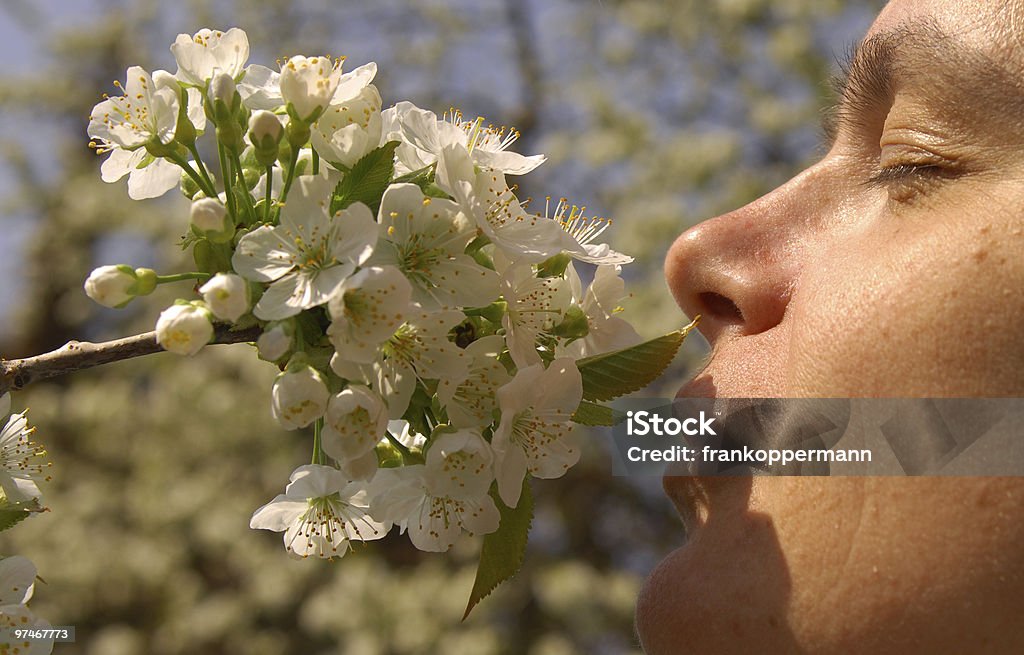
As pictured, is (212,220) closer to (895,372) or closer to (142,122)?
(142,122)

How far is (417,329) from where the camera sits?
93cm

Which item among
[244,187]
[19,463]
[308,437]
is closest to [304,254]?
[244,187]

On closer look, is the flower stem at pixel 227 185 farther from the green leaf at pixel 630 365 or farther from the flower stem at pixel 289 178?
the green leaf at pixel 630 365

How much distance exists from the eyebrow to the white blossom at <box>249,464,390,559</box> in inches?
30.4

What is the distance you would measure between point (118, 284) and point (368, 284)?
0.83ft

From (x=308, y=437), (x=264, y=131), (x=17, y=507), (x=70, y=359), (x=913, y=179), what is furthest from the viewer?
(x=308, y=437)

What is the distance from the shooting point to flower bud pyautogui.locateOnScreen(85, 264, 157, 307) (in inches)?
36.4

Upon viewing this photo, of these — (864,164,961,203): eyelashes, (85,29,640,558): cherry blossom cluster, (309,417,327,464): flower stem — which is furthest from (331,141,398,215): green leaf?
(864,164,961,203): eyelashes

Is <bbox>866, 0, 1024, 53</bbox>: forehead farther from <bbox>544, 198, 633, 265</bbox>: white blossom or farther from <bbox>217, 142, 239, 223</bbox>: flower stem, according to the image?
<bbox>217, 142, 239, 223</bbox>: flower stem

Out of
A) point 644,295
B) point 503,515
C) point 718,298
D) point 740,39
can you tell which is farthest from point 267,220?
point 740,39

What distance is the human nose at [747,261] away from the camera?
1.21 metres

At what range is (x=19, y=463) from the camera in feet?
3.62

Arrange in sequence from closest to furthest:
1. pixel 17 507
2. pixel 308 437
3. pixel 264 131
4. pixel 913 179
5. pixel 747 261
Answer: pixel 264 131, pixel 17 507, pixel 913 179, pixel 747 261, pixel 308 437

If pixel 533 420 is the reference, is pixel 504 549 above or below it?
below
